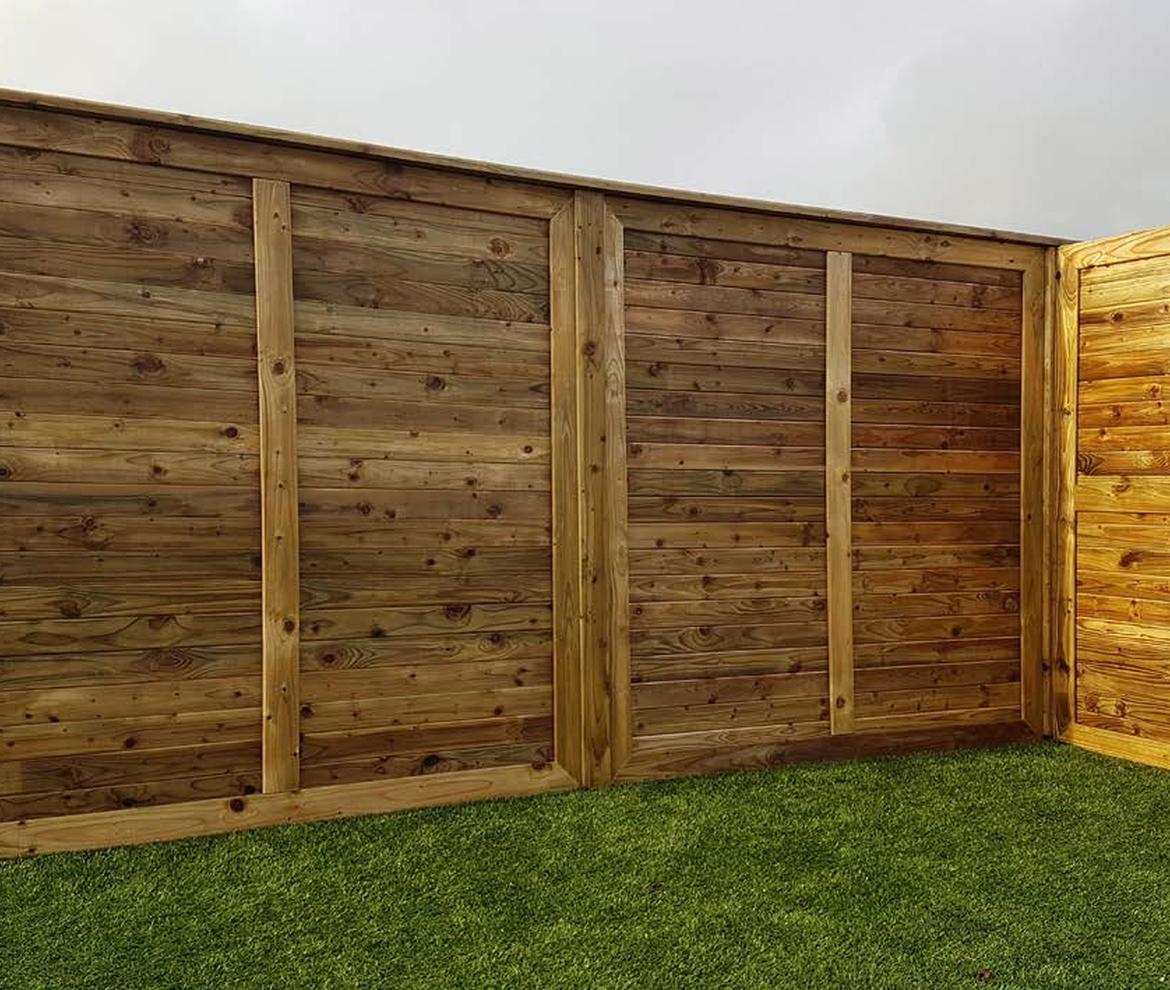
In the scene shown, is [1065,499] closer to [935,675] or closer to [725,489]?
[935,675]

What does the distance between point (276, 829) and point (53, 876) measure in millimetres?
635

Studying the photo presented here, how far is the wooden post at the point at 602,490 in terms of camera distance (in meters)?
3.23

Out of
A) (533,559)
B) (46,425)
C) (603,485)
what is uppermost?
(46,425)

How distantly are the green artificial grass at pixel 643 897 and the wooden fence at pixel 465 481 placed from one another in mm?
270

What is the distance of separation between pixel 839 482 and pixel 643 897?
1.96 metres

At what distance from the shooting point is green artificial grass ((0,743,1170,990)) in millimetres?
1975

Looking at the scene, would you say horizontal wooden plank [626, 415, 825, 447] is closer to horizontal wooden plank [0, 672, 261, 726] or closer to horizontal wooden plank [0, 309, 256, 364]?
horizontal wooden plank [0, 309, 256, 364]

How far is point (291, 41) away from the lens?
4086mm

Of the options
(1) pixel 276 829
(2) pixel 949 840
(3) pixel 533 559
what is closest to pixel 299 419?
(3) pixel 533 559

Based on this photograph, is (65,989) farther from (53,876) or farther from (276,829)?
(276,829)

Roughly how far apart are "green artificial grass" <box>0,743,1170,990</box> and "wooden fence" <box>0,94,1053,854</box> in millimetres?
270

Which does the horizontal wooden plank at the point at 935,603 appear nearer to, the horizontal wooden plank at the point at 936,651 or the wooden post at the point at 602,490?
the horizontal wooden plank at the point at 936,651

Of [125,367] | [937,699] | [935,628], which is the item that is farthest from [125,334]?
[937,699]

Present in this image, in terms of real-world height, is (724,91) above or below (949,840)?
above
